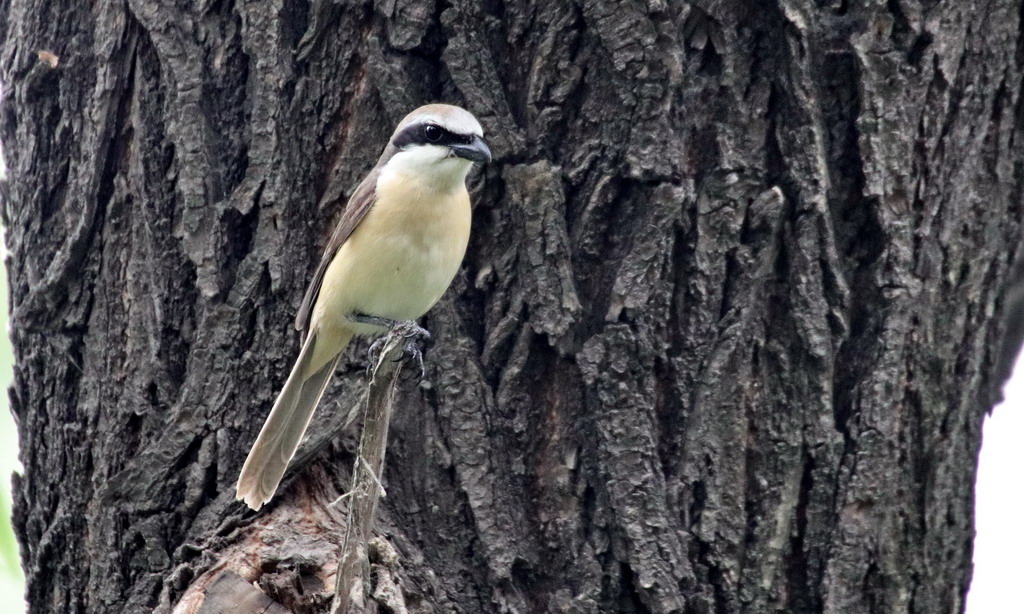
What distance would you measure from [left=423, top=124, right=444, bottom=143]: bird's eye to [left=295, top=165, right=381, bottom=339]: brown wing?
215 millimetres

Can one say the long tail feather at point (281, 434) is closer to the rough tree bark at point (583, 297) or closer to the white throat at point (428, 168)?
the rough tree bark at point (583, 297)

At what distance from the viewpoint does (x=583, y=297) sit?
3592 millimetres

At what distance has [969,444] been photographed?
3.73m

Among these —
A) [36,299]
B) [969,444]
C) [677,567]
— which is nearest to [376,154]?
[36,299]

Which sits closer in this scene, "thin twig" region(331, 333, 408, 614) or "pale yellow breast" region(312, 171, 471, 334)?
"thin twig" region(331, 333, 408, 614)

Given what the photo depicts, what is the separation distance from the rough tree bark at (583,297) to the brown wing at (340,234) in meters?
0.08

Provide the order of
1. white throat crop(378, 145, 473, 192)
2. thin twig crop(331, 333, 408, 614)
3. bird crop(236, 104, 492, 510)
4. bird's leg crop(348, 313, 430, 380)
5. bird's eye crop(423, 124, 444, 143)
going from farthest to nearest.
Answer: white throat crop(378, 145, 473, 192)
bird's eye crop(423, 124, 444, 143)
bird crop(236, 104, 492, 510)
bird's leg crop(348, 313, 430, 380)
thin twig crop(331, 333, 408, 614)

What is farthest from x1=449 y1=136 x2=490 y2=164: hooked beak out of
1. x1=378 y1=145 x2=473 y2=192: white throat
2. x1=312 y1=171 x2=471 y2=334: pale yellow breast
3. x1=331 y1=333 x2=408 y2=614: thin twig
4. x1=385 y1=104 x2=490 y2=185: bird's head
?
x1=331 y1=333 x2=408 y2=614: thin twig

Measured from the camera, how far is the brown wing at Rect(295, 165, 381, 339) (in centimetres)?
373

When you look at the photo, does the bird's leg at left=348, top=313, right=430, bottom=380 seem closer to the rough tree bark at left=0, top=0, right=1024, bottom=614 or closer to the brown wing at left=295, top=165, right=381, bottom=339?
the rough tree bark at left=0, top=0, right=1024, bottom=614

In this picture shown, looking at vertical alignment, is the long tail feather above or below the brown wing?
below

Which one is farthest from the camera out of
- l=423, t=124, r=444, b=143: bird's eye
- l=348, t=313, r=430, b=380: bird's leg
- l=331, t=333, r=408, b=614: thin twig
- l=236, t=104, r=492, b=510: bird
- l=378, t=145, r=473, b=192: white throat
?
l=378, t=145, r=473, b=192: white throat

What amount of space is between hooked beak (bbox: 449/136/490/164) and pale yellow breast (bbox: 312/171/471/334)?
0.27m

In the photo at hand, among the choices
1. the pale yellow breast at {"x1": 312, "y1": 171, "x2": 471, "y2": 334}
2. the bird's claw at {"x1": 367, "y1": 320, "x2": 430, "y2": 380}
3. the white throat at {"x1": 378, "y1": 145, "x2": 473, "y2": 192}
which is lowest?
the bird's claw at {"x1": 367, "y1": 320, "x2": 430, "y2": 380}
